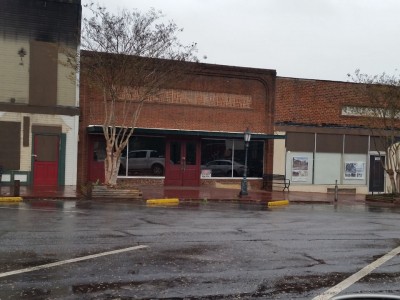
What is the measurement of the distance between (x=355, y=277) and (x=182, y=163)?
62.3 ft

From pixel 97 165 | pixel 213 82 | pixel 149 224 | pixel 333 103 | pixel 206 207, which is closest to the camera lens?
pixel 149 224

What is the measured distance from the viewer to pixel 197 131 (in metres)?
25.0

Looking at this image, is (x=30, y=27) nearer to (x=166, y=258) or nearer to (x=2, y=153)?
(x=2, y=153)

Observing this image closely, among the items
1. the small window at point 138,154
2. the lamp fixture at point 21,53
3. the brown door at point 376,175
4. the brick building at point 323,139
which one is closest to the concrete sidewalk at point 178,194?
the small window at point 138,154

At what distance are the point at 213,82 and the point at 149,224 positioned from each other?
48.4ft

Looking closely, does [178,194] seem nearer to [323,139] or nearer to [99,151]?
[99,151]

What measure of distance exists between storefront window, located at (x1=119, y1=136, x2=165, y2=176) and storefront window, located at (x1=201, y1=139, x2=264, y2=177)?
2263 mm

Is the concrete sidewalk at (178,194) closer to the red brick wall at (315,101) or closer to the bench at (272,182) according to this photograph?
the bench at (272,182)

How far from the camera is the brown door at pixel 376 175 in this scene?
97.1 ft

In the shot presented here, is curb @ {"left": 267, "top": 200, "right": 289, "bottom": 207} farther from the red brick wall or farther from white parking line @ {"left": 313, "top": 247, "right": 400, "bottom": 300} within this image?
white parking line @ {"left": 313, "top": 247, "right": 400, "bottom": 300}

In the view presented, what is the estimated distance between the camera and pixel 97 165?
80.4 feet

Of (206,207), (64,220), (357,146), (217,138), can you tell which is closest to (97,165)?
(217,138)

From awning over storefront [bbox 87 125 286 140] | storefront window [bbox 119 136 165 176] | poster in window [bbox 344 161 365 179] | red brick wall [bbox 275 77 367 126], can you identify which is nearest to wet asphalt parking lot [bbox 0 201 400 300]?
awning over storefront [bbox 87 125 286 140]

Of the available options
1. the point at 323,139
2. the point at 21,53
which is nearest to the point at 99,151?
the point at 21,53
